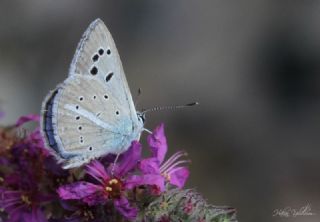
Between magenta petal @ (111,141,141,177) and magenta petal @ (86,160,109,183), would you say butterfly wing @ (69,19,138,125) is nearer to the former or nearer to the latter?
magenta petal @ (111,141,141,177)

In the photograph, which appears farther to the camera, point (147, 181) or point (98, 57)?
point (98, 57)

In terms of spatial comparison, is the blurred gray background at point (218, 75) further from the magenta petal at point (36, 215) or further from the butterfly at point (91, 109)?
the butterfly at point (91, 109)

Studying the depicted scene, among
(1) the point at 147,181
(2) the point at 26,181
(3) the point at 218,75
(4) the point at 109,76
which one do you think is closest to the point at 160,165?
(1) the point at 147,181

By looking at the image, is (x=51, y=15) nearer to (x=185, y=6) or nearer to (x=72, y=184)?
(x=185, y=6)

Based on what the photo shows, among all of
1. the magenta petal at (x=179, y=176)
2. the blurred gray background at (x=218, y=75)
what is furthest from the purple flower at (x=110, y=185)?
the blurred gray background at (x=218, y=75)

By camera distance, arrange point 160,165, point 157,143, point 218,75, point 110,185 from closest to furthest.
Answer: point 110,185
point 157,143
point 160,165
point 218,75

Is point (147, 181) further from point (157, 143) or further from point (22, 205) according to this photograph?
point (22, 205)

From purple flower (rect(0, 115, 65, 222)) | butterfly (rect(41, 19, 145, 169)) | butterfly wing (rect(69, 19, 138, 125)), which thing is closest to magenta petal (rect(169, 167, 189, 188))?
butterfly (rect(41, 19, 145, 169))

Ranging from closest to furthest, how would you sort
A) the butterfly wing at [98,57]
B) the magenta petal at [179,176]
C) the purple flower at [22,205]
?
the butterfly wing at [98,57]
the magenta petal at [179,176]
the purple flower at [22,205]
